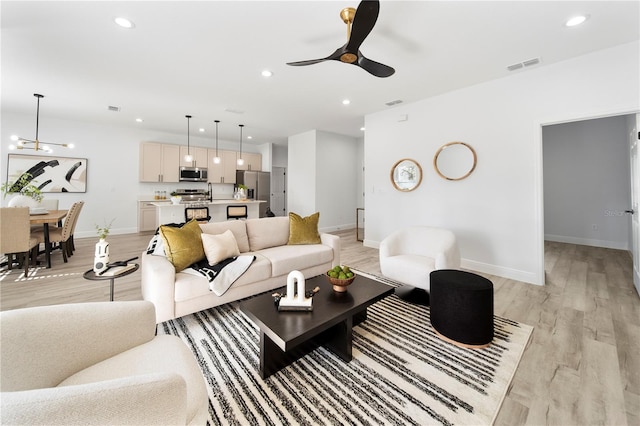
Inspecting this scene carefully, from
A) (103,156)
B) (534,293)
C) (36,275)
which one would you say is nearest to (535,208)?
(534,293)

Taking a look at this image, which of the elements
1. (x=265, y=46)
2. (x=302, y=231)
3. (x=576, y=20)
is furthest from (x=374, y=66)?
(x=302, y=231)

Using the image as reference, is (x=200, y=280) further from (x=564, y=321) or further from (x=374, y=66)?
(x=564, y=321)

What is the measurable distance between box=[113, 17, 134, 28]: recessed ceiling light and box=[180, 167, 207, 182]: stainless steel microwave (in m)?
5.30

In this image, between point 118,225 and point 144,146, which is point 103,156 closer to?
point 144,146

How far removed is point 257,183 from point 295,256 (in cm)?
600

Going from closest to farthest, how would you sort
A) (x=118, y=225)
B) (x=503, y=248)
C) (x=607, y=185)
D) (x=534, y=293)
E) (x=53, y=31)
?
(x=53, y=31), (x=534, y=293), (x=503, y=248), (x=607, y=185), (x=118, y=225)

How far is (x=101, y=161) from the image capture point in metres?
6.33

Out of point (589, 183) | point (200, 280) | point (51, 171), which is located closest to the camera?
point (200, 280)

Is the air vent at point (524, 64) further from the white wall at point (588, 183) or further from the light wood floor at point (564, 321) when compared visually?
the white wall at point (588, 183)

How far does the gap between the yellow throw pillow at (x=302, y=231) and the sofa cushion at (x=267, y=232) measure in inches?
4.0

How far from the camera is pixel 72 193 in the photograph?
6043mm

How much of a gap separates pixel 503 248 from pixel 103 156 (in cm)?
874

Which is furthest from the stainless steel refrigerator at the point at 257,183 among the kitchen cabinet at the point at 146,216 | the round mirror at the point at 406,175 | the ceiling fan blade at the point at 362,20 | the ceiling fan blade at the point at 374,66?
the ceiling fan blade at the point at 362,20

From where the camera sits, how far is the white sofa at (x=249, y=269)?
2152 millimetres
